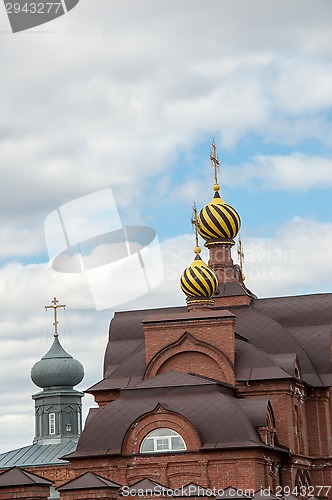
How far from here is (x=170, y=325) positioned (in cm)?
3462

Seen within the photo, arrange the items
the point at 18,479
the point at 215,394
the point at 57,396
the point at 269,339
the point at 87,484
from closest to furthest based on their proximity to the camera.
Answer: the point at 87,484
the point at 18,479
the point at 215,394
the point at 269,339
the point at 57,396

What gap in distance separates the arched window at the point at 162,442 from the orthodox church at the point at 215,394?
26mm

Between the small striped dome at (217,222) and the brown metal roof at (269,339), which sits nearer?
the brown metal roof at (269,339)

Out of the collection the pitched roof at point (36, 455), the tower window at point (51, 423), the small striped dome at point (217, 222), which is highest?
the small striped dome at point (217, 222)

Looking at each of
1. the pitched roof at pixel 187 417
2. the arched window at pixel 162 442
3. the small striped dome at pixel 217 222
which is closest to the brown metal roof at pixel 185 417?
the pitched roof at pixel 187 417

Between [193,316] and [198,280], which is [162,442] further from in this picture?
[198,280]

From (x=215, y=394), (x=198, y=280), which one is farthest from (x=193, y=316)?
(x=215, y=394)

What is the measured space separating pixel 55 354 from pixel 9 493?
76.7 feet

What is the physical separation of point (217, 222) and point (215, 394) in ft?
31.9

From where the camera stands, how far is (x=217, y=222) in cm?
4009

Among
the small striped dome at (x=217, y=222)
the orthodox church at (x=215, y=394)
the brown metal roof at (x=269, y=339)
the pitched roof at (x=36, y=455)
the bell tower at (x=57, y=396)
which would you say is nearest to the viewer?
the orthodox church at (x=215, y=394)

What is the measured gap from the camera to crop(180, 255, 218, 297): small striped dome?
37094 millimetres

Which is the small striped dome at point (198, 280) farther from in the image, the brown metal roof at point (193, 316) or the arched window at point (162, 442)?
the arched window at point (162, 442)

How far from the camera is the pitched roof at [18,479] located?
82.4 feet
